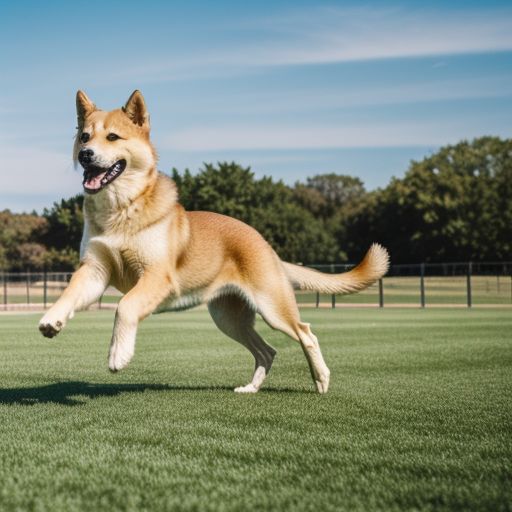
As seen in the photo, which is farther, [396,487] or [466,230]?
[466,230]

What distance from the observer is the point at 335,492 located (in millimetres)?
4062

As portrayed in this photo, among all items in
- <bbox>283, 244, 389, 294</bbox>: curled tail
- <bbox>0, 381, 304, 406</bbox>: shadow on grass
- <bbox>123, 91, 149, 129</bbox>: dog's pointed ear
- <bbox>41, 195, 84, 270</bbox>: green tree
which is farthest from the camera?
<bbox>41, 195, 84, 270</bbox>: green tree

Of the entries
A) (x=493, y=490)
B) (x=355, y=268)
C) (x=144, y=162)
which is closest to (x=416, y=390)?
(x=355, y=268)

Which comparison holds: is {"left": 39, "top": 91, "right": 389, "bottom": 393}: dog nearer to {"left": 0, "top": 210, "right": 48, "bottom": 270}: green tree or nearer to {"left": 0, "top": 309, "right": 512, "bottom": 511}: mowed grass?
{"left": 0, "top": 309, "right": 512, "bottom": 511}: mowed grass

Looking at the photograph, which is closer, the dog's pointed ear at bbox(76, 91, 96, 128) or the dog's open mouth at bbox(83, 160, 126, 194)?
the dog's open mouth at bbox(83, 160, 126, 194)

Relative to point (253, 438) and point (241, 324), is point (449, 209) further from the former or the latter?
point (253, 438)

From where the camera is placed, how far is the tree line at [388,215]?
81.9 meters

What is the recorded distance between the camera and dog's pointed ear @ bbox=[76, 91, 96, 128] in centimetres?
722

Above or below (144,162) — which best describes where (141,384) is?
below

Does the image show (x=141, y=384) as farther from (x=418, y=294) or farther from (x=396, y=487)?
(x=418, y=294)

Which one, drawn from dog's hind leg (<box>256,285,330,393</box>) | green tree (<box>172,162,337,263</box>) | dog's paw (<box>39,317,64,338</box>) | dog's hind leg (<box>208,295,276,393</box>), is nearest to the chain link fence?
green tree (<box>172,162,337,263</box>)

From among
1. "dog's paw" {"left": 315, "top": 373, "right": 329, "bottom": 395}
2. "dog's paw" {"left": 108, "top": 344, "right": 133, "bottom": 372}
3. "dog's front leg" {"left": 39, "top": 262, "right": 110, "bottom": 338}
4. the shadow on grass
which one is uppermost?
"dog's front leg" {"left": 39, "top": 262, "right": 110, "bottom": 338}

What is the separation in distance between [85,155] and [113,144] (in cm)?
29

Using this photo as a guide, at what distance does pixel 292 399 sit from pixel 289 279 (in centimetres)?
129
